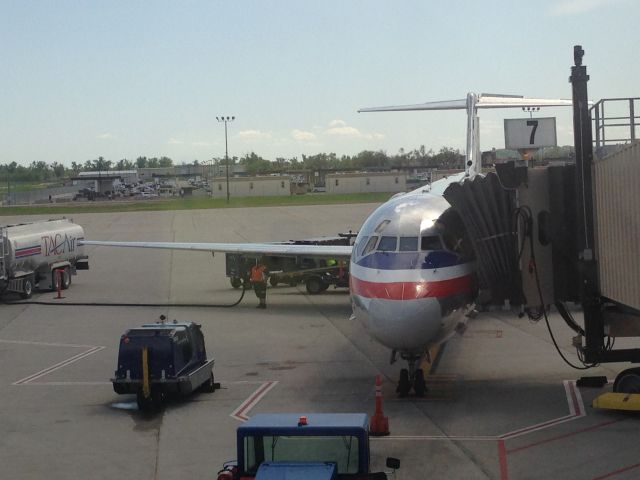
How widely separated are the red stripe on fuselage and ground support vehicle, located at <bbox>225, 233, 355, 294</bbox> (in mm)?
17440

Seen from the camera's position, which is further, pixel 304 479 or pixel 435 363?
pixel 435 363

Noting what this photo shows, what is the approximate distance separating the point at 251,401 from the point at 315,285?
1812 centimetres

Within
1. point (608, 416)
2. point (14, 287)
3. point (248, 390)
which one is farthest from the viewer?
point (14, 287)

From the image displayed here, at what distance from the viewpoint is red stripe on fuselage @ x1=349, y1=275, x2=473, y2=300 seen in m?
16.9

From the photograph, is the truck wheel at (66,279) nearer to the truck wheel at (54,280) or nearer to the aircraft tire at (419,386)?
the truck wheel at (54,280)

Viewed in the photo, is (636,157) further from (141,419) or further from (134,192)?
(134,192)

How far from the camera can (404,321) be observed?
16812 millimetres

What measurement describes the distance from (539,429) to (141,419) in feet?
25.2

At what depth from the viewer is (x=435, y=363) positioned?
2186 centimetres

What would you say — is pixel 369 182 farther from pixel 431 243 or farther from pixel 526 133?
pixel 431 243

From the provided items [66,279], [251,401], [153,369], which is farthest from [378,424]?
[66,279]

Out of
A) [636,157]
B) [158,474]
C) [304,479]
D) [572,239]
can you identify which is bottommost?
[158,474]

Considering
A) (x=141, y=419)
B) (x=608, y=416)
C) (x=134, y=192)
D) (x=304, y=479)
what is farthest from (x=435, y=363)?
(x=134, y=192)

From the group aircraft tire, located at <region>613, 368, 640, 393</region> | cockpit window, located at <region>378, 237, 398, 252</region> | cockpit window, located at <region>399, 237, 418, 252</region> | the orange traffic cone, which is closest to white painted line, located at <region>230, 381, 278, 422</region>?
the orange traffic cone
